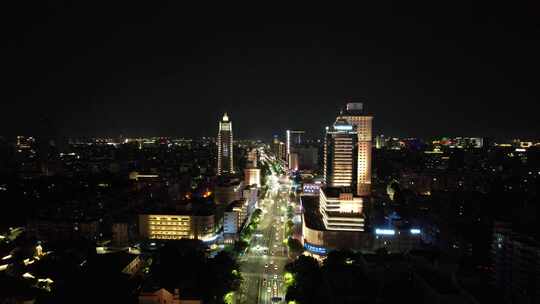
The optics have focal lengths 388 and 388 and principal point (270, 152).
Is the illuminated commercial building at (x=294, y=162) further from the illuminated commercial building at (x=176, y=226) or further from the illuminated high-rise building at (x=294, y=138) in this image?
the illuminated commercial building at (x=176, y=226)

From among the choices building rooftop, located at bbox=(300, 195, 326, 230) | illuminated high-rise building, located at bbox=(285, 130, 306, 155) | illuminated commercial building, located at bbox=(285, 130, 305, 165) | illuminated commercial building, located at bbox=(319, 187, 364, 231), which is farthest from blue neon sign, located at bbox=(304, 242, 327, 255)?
illuminated high-rise building, located at bbox=(285, 130, 306, 155)

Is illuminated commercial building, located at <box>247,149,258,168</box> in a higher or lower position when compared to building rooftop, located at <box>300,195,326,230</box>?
higher

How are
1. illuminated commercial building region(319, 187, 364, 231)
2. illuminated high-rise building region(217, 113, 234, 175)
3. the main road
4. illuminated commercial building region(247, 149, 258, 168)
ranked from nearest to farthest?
the main road
illuminated commercial building region(319, 187, 364, 231)
illuminated high-rise building region(217, 113, 234, 175)
illuminated commercial building region(247, 149, 258, 168)

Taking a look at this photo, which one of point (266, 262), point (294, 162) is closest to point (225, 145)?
point (294, 162)

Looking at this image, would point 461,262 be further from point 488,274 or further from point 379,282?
point 379,282

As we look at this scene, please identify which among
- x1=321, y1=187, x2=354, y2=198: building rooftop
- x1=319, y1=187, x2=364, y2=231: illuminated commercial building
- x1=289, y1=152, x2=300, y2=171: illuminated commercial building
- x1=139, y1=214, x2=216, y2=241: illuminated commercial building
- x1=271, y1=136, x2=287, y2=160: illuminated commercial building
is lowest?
x1=139, y1=214, x2=216, y2=241: illuminated commercial building

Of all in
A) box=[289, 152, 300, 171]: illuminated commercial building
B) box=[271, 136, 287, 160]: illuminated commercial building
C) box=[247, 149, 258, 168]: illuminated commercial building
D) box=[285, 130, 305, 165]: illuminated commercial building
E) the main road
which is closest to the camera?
the main road

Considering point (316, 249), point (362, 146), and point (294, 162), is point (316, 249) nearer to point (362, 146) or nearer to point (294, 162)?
point (362, 146)

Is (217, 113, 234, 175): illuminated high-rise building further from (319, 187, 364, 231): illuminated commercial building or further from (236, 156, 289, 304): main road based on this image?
(319, 187, 364, 231): illuminated commercial building
